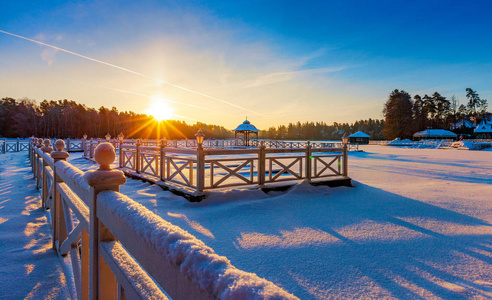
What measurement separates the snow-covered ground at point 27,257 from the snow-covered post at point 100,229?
1252 millimetres

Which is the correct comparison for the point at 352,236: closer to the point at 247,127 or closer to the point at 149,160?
the point at 149,160

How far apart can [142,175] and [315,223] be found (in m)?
6.09

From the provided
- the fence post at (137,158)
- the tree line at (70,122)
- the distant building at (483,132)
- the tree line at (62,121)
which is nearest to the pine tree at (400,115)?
the distant building at (483,132)

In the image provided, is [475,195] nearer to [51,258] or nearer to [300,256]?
[300,256]

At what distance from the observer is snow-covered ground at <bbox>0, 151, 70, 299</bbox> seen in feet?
7.41

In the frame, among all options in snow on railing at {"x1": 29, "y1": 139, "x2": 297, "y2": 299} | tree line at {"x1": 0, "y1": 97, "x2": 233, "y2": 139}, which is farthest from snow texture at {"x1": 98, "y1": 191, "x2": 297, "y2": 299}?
tree line at {"x1": 0, "y1": 97, "x2": 233, "y2": 139}

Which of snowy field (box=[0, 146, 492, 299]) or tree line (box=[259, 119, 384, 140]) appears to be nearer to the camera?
snowy field (box=[0, 146, 492, 299])

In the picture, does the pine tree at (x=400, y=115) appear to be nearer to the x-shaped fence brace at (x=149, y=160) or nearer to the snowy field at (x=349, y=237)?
the snowy field at (x=349, y=237)

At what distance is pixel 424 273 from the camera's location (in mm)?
2844

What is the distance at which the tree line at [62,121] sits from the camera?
47.8 meters

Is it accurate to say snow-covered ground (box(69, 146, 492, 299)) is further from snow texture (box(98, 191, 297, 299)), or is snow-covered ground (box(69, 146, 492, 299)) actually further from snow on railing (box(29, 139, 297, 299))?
snow texture (box(98, 191, 297, 299))

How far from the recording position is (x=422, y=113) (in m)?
59.6

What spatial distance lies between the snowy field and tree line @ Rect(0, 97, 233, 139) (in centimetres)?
4195

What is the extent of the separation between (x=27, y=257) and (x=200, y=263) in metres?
3.40
